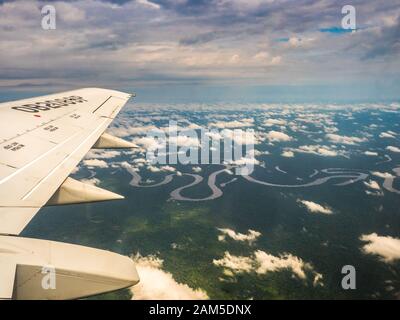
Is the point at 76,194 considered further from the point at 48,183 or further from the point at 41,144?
the point at 41,144

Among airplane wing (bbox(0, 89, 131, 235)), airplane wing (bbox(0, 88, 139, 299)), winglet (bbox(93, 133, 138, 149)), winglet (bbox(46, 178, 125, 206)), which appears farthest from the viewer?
winglet (bbox(93, 133, 138, 149))

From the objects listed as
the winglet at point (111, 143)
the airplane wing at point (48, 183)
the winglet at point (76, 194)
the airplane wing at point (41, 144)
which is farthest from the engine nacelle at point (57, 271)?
the winglet at point (111, 143)

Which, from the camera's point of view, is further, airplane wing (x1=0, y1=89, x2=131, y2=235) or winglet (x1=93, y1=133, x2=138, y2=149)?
winglet (x1=93, y1=133, x2=138, y2=149)

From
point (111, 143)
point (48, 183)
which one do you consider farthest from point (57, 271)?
point (111, 143)

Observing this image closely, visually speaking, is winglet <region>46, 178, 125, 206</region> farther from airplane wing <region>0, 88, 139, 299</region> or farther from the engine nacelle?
the engine nacelle

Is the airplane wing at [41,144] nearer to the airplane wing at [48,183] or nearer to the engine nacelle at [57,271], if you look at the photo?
the airplane wing at [48,183]

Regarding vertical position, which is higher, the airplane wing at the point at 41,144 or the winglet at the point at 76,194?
the airplane wing at the point at 41,144

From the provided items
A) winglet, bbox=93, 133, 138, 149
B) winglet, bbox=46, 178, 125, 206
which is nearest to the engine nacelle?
winglet, bbox=46, 178, 125, 206

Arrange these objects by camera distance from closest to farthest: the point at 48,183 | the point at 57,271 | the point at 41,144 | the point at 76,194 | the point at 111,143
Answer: the point at 57,271 < the point at 48,183 < the point at 76,194 < the point at 41,144 < the point at 111,143
